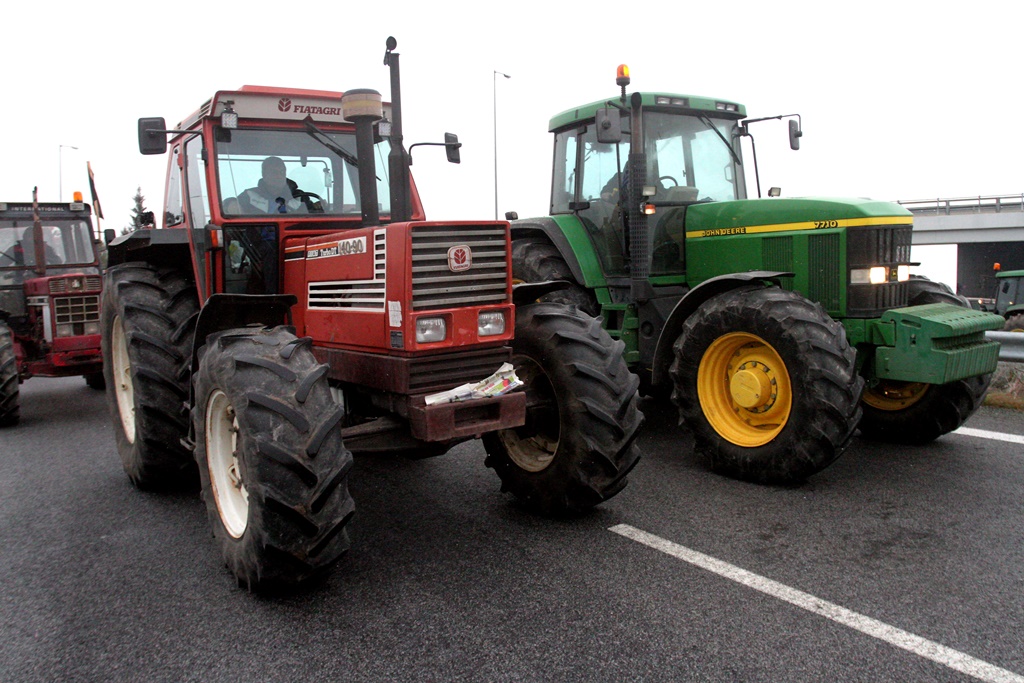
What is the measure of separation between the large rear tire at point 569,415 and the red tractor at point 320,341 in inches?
0.5

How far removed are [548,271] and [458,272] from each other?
3520mm

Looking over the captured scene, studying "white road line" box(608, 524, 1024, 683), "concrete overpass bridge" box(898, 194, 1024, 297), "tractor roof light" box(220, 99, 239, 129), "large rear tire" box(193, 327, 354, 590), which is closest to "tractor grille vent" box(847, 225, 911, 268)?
"white road line" box(608, 524, 1024, 683)

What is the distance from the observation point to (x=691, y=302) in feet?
20.1

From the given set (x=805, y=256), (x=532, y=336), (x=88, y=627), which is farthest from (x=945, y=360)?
(x=88, y=627)

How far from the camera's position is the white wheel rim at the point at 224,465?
13.1 feet

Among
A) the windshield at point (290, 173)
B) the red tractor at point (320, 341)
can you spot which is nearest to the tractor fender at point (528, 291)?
the red tractor at point (320, 341)

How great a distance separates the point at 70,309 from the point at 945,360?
845 centimetres

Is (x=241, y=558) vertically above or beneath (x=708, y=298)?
beneath

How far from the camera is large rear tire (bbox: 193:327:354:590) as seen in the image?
3.41 meters

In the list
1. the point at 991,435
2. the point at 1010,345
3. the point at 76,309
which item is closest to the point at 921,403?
the point at 991,435

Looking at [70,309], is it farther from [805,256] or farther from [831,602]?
[831,602]

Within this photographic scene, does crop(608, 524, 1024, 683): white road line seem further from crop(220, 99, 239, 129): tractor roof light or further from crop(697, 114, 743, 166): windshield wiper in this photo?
crop(697, 114, 743, 166): windshield wiper

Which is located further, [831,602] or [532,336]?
[532,336]

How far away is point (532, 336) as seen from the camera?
4586 millimetres
